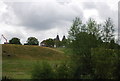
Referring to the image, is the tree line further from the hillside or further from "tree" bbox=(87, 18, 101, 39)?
the hillside

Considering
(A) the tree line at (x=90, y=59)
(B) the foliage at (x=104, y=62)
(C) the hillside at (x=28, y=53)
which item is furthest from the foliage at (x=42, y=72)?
(C) the hillside at (x=28, y=53)

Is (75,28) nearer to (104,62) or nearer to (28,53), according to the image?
(104,62)

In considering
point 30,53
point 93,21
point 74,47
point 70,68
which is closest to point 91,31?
point 93,21

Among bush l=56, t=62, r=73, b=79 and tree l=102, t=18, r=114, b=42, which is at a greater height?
tree l=102, t=18, r=114, b=42

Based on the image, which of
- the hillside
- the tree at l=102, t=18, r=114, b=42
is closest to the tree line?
the tree at l=102, t=18, r=114, b=42

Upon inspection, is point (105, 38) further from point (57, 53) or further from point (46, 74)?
point (57, 53)

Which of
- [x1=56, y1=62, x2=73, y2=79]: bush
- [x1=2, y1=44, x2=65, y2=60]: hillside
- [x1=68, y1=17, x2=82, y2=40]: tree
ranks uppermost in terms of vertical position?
[x1=68, y1=17, x2=82, y2=40]: tree

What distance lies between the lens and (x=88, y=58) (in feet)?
88.8

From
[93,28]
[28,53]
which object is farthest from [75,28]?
[28,53]

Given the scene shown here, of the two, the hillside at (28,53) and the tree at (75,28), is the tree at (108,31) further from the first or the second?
the hillside at (28,53)

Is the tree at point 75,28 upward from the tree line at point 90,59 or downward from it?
upward

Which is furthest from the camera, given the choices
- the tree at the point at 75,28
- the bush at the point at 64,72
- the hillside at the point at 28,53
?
the hillside at the point at 28,53

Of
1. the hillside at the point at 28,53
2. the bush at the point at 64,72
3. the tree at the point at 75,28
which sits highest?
the tree at the point at 75,28

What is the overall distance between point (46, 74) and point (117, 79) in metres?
8.17
